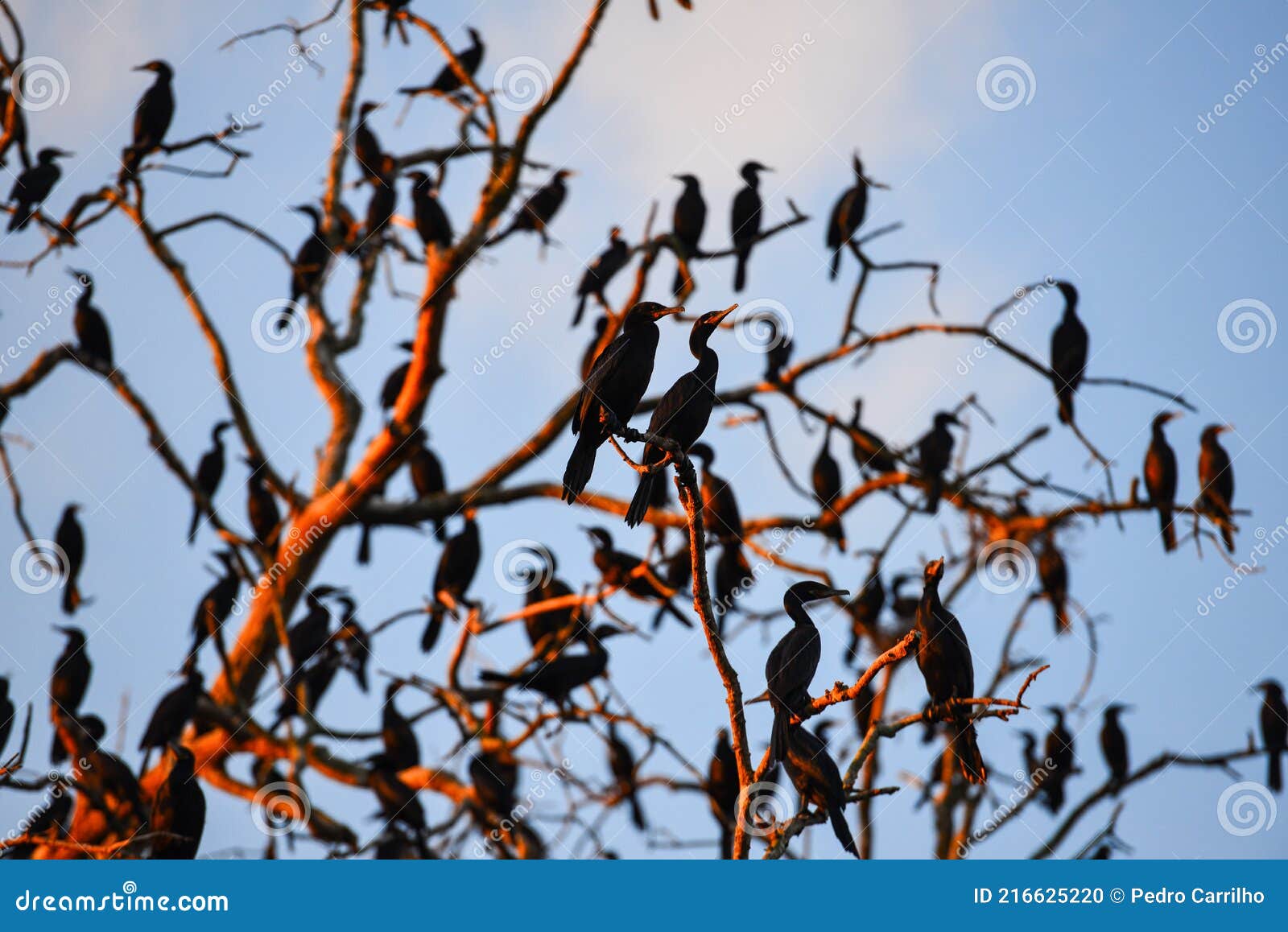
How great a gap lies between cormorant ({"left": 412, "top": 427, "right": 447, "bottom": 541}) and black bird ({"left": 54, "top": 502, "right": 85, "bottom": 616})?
224 cm

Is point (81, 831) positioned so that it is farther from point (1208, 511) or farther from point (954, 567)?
point (1208, 511)

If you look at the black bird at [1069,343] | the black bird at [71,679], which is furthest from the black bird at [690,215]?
the black bird at [71,679]

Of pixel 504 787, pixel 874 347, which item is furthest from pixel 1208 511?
pixel 504 787

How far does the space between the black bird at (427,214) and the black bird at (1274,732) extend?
246 inches

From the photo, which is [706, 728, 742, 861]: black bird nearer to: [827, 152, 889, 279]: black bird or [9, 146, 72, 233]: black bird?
[827, 152, 889, 279]: black bird

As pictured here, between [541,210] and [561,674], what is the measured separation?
3.34 meters

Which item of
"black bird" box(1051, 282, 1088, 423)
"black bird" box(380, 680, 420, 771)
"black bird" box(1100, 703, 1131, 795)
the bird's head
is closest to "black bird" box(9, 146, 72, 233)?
"black bird" box(380, 680, 420, 771)

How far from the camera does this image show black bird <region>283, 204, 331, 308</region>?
8.16 meters

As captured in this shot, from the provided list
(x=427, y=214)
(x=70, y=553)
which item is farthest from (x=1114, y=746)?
(x=70, y=553)

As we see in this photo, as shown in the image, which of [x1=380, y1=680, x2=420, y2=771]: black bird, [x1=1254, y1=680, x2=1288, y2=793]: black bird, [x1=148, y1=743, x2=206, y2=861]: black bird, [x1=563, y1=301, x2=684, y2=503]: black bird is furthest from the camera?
[x1=1254, y1=680, x2=1288, y2=793]: black bird

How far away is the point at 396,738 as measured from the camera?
7.46 metres

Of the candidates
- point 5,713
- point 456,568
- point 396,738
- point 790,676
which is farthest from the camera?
point 456,568

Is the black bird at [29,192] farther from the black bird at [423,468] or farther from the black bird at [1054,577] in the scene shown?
A: the black bird at [1054,577]

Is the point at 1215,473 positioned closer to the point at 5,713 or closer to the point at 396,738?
the point at 396,738
